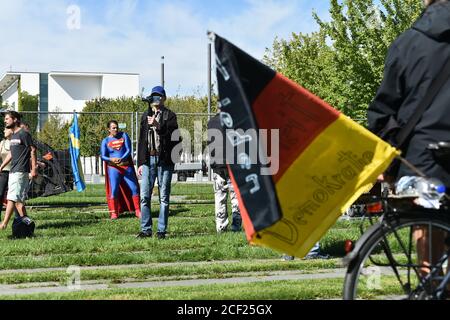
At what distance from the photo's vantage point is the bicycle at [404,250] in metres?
3.78

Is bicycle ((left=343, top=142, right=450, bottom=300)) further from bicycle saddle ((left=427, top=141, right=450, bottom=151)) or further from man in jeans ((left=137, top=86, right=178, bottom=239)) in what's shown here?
man in jeans ((left=137, top=86, right=178, bottom=239))

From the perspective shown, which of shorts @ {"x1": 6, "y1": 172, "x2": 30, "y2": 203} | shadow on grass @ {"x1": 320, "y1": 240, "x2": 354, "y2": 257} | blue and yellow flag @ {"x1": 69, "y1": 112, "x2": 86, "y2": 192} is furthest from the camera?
blue and yellow flag @ {"x1": 69, "y1": 112, "x2": 86, "y2": 192}

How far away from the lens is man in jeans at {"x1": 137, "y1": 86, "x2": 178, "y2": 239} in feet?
32.6

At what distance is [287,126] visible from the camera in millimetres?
4066

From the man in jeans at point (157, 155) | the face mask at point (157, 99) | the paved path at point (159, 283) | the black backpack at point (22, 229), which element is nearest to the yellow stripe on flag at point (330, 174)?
the paved path at point (159, 283)

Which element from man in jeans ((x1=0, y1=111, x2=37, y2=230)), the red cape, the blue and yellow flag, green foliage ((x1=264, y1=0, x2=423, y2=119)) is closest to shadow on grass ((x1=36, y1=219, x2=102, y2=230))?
man in jeans ((x1=0, y1=111, x2=37, y2=230))

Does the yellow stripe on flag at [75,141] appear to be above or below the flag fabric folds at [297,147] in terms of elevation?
above

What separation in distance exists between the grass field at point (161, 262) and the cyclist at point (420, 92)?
1.75 metres

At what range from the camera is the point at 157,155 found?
9922mm

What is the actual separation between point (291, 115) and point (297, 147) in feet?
0.65

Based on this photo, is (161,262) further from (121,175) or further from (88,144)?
(88,144)

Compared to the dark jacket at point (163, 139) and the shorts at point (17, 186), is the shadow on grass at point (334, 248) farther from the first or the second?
the shorts at point (17, 186)

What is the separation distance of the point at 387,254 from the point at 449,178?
0.60m
